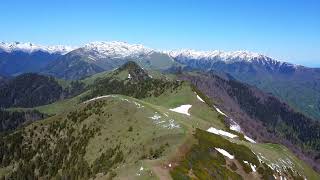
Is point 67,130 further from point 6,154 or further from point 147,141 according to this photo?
point 147,141

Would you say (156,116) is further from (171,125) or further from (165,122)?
(171,125)

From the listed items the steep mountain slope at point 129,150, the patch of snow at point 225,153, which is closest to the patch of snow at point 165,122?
the steep mountain slope at point 129,150

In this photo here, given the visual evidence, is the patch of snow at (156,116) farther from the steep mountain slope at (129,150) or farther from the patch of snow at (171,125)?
the patch of snow at (171,125)

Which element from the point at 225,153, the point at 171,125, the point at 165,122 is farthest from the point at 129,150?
the point at 225,153

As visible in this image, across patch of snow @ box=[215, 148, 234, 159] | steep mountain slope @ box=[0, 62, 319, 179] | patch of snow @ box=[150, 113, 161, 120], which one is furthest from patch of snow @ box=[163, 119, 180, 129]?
patch of snow @ box=[215, 148, 234, 159]

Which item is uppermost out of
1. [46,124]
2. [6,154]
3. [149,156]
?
[149,156]

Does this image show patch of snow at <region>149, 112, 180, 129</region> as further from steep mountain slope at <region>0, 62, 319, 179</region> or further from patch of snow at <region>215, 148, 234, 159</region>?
patch of snow at <region>215, 148, 234, 159</region>

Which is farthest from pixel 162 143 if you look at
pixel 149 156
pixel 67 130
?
pixel 67 130

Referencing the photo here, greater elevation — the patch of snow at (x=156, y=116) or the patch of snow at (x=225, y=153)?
the patch of snow at (x=156, y=116)
